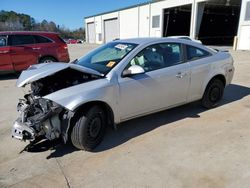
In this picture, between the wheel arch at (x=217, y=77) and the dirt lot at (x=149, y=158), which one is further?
the wheel arch at (x=217, y=77)

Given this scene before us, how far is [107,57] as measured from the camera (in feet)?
13.9

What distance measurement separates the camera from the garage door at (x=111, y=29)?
40.7 metres

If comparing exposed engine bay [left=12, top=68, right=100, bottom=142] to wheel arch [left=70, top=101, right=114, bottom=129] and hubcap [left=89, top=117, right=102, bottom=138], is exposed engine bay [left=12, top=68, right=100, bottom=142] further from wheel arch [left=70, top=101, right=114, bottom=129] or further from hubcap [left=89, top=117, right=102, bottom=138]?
hubcap [left=89, top=117, right=102, bottom=138]

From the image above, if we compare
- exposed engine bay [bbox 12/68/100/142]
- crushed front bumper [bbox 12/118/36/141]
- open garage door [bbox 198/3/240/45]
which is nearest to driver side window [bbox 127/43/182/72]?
exposed engine bay [bbox 12/68/100/142]

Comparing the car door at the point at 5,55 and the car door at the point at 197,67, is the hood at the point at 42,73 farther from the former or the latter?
the car door at the point at 5,55

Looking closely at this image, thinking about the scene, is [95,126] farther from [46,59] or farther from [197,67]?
[46,59]

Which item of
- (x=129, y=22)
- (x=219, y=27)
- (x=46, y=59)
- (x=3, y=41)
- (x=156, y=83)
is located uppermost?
(x=129, y=22)

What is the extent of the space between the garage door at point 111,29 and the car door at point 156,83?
37145 millimetres

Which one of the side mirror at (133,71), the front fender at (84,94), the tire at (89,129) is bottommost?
the tire at (89,129)

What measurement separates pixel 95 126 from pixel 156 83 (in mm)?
1257

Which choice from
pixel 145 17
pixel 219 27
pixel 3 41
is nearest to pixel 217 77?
pixel 3 41

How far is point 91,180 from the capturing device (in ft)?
9.43

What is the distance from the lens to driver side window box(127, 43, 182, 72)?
156 inches

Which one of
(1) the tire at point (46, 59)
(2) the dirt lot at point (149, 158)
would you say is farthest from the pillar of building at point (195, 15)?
(2) the dirt lot at point (149, 158)
